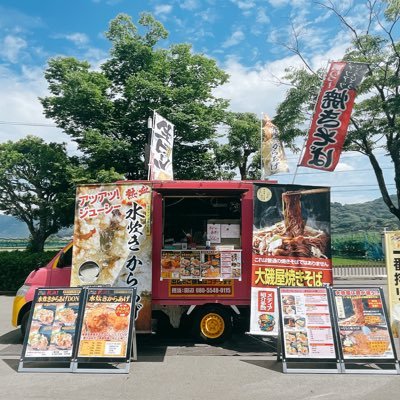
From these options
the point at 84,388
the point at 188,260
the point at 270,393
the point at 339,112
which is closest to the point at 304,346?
the point at 270,393

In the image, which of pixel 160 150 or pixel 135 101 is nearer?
pixel 160 150

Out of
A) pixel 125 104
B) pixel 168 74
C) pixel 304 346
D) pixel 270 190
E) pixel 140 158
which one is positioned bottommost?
pixel 304 346

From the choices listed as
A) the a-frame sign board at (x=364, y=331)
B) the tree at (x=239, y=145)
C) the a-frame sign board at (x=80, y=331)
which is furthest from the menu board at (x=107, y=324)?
the tree at (x=239, y=145)

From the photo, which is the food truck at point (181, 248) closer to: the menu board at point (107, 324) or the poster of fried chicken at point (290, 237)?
the poster of fried chicken at point (290, 237)

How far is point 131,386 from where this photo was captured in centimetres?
545

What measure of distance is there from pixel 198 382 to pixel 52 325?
2.44m

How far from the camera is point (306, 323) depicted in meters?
6.24

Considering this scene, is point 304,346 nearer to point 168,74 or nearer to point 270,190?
point 270,190

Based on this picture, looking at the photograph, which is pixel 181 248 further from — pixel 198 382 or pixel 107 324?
pixel 198 382

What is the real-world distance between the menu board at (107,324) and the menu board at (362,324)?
3254mm

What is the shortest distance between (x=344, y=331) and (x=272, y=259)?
1.80 meters

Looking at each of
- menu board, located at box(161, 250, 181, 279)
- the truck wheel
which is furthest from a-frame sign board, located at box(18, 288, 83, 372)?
the truck wheel

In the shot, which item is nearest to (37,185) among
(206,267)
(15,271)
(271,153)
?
(15,271)

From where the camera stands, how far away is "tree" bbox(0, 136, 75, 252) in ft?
57.4
